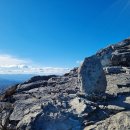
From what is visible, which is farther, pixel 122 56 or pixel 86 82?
pixel 122 56

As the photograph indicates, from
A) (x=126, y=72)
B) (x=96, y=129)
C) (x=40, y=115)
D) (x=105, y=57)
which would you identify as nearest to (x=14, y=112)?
(x=40, y=115)

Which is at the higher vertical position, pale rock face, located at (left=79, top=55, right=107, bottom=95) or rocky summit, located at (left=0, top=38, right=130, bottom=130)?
pale rock face, located at (left=79, top=55, right=107, bottom=95)

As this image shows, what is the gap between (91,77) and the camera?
24.2 meters

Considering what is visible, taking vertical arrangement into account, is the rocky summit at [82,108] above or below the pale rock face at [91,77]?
below

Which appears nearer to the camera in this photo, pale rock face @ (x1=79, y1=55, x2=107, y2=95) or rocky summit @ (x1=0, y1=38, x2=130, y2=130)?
rocky summit @ (x1=0, y1=38, x2=130, y2=130)

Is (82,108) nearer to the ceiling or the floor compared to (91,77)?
Result: nearer to the floor

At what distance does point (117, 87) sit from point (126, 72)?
898cm

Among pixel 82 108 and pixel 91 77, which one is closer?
pixel 82 108

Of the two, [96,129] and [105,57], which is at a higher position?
[105,57]

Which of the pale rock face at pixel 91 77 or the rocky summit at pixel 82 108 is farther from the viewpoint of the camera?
the pale rock face at pixel 91 77

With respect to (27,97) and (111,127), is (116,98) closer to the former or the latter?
(111,127)

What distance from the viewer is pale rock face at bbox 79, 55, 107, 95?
24.1 meters

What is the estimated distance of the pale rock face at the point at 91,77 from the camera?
2406cm

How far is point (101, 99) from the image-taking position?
73.8ft
